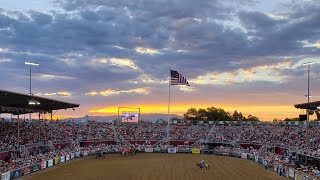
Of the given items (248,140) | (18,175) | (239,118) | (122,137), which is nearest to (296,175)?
(18,175)

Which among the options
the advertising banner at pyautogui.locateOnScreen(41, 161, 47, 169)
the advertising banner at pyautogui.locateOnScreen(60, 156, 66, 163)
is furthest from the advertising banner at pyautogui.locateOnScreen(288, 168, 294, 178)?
the advertising banner at pyautogui.locateOnScreen(60, 156, 66, 163)

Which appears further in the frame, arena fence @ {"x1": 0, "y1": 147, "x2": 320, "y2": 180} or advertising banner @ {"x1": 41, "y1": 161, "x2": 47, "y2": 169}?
advertising banner @ {"x1": 41, "y1": 161, "x2": 47, "y2": 169}

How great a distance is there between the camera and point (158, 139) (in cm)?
7975

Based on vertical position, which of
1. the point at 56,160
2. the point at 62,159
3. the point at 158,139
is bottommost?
the point at 62,159

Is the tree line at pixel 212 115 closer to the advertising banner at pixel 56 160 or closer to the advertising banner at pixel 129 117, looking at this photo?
the advertising banner at pixel 129 117

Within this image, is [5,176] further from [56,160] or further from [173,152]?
[173,152]

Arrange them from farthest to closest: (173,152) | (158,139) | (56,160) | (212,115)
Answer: (212,115)
(158,139)
(173,152)
(56,160)

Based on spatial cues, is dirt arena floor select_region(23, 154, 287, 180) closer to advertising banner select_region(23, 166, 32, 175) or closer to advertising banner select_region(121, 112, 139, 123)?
advertising banner select_region(23, 166, 32, 175)

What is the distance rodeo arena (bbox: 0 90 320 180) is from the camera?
4559 centimetres

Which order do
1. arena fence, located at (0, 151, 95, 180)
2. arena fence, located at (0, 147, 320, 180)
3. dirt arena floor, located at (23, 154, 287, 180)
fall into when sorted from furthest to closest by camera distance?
dirt arena floor, located at (23, 154, 287, 180) → arena fence, located at (0, 151, 95, 180) → arena fence, located at (0, 147, 320, 180)

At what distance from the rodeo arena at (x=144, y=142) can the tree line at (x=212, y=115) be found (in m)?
42.3

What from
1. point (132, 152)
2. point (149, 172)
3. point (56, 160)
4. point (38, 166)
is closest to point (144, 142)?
point (132, 152)

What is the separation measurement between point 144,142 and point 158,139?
9.95 ft

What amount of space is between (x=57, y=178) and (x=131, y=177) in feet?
23.1
